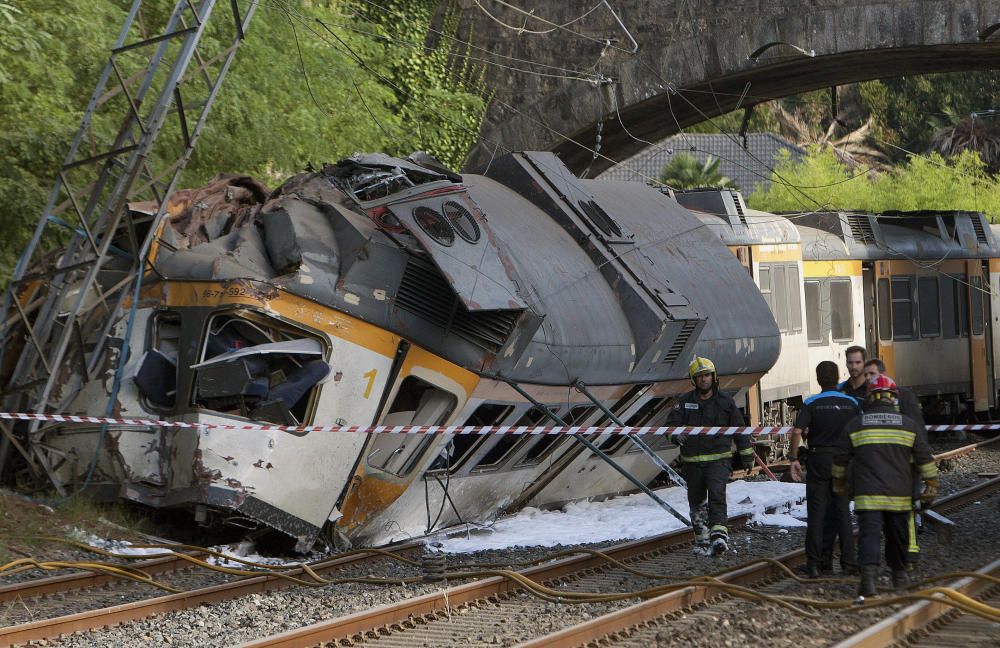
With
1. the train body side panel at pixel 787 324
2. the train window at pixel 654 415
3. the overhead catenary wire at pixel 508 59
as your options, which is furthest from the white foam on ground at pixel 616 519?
the overhead catenary wire at pixel 508 59

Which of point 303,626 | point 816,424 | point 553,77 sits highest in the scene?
point 553,77

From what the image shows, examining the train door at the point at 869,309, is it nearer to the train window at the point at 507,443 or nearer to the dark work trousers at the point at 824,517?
the train window at the point at 507,443

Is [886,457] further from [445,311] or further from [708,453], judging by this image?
[445,311]

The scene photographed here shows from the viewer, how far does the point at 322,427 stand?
1134 centimetres

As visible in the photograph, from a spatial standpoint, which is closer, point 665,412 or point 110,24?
point 665,412

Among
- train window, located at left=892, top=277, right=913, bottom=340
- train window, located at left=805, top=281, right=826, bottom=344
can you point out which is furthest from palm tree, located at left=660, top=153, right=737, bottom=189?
train window, located at left=805, top=281, right=826, bottom=344

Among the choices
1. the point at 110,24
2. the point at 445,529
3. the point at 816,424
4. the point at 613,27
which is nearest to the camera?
the point at 816,424

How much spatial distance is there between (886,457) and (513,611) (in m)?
2.88

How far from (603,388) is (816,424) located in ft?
10.1

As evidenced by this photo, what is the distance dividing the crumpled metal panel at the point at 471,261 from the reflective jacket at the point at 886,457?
133 inches

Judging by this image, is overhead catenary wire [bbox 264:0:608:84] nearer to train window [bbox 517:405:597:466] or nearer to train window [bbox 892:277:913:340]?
train window [bbox 892:277:913:340]

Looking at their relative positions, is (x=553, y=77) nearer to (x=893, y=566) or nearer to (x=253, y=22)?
(x=253, y=22)

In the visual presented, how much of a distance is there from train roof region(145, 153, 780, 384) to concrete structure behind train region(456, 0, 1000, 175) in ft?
37.7

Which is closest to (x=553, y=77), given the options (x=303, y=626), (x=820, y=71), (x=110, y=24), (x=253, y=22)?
(x=820, y=71)
